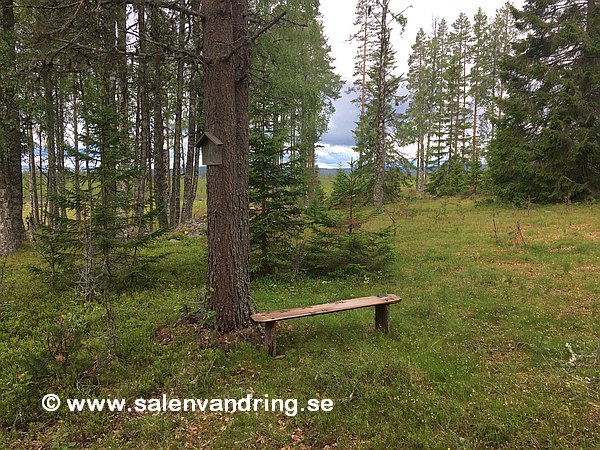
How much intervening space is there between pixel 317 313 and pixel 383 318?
4.06ft

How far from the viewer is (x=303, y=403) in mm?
3867

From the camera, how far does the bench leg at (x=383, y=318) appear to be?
5562 mm

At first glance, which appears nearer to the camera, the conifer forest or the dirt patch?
the conifer forest

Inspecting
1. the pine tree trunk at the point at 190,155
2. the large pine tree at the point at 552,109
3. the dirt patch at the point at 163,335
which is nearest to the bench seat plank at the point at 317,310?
the dirt patch at the point at 163,335

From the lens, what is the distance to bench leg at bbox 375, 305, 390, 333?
5562 mm

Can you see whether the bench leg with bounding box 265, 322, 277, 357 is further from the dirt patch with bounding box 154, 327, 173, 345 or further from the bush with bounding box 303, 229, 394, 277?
the bush with bounding box 303, 229, 394, 277

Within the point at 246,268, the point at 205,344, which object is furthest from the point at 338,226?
the point at 205,344

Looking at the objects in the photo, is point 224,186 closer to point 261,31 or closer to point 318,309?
point 261,31

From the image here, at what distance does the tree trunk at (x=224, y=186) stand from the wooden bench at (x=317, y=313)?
0.51 m

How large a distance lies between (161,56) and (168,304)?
428cm

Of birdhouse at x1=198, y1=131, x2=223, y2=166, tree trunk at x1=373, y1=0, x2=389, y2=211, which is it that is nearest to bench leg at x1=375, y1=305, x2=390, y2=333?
birdhouse at x1=198, y1=131, x2=223, y2=166

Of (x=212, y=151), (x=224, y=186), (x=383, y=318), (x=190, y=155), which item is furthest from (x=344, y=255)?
(x=190, y=155)

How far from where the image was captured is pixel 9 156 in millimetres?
10289

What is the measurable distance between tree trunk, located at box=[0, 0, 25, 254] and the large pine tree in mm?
20877
